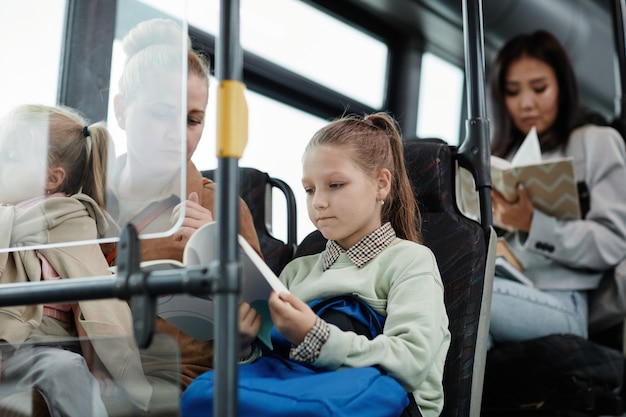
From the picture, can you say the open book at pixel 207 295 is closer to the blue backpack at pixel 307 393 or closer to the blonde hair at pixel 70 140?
the blue backpack at pixel 307 393

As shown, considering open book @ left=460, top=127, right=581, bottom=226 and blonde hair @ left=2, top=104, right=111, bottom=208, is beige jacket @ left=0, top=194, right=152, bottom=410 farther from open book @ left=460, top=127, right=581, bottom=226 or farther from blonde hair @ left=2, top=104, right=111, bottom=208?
→ open book @ left=460, top=127, right=581, bottom=226

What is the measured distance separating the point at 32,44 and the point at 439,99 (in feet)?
12.3

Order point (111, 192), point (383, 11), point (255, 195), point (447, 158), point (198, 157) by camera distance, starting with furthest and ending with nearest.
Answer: point (383, 11) < point (255, 195) < point (447, 158) < point (198, 157) < point (111, 192)

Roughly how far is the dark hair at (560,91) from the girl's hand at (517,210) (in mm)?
307

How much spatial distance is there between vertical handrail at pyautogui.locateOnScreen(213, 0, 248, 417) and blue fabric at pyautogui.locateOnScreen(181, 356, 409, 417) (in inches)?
8.6

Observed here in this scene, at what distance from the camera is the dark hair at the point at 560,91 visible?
2666mm

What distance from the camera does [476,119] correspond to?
1.83 metres

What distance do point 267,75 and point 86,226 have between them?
2.37 m

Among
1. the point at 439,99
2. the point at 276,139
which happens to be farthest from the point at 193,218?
the point at 439,99

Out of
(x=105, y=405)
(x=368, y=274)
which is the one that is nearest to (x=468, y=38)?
(x=368, y=274)

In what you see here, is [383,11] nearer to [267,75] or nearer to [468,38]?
[267,75]

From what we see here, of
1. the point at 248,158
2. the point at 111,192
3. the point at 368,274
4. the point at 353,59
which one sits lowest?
the point at 368,274

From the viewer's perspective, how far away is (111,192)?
1.33 meters

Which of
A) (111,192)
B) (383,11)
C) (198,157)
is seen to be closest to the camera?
(111,192)
